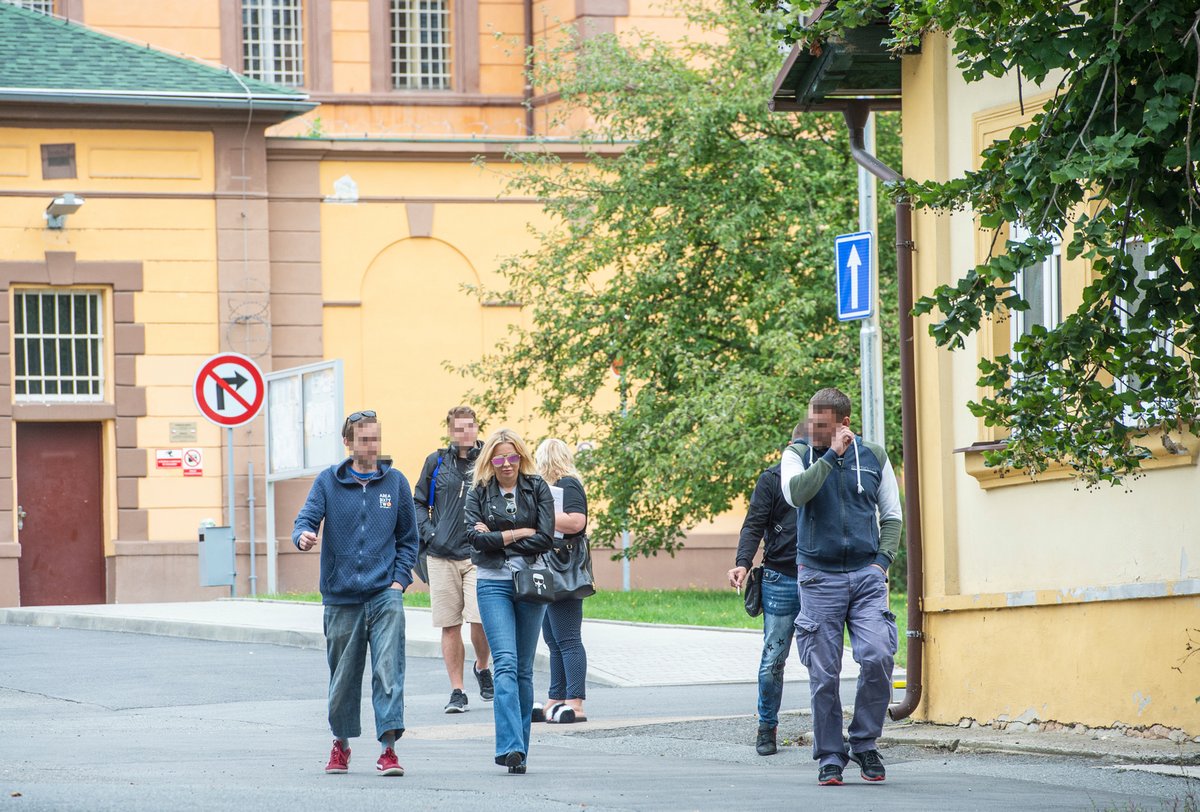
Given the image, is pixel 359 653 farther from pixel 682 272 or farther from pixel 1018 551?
pixel 682 272

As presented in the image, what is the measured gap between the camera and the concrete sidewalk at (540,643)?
1594 centimetres

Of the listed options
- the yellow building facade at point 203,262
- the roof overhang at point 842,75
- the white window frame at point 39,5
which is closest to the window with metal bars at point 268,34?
the yellow building facade at point 203,262

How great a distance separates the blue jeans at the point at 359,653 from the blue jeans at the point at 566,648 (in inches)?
99.2

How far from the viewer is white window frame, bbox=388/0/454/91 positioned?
31594 mm

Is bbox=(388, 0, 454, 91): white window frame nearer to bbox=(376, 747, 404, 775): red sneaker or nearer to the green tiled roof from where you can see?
the green tiled roof

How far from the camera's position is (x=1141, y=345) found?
301 inches

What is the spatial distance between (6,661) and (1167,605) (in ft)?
32.5

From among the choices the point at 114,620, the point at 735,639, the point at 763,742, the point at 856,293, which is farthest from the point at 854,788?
the point at 114,620

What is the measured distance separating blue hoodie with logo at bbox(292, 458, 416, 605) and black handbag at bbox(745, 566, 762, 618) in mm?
2069

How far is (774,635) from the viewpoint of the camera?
36.9ft

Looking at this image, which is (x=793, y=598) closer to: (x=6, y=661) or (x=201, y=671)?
(x=201, y=671)

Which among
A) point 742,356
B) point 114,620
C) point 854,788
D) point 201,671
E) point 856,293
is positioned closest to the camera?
point 854,788

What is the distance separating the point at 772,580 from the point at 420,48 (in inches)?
849

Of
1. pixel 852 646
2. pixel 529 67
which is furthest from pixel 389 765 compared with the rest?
pixel 529 67
